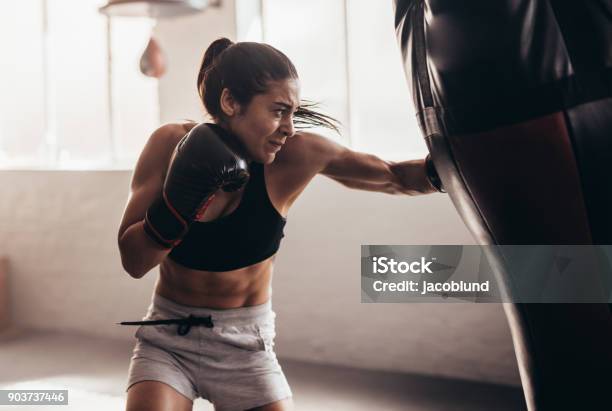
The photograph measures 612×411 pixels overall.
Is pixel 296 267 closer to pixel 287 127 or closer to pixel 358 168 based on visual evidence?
pixel 358 168

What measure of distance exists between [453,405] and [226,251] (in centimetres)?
143

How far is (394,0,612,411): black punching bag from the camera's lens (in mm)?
626

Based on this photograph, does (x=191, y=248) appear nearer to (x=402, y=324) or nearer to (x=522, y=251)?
(x=522, y=251)

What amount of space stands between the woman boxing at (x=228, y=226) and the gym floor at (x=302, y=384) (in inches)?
46.5

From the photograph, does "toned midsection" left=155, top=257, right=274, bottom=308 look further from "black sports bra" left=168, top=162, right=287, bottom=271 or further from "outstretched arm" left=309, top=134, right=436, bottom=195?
"outstretched arm" left=309, top=134, right=436, bottom=195

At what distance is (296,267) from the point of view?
10.4ft

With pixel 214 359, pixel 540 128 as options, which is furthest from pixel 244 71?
pixel 540 128

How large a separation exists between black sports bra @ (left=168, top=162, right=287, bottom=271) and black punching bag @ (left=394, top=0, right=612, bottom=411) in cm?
84

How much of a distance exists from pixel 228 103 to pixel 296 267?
184 centimetres

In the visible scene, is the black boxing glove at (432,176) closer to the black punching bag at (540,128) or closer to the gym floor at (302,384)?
the black punching bag at (540,128)

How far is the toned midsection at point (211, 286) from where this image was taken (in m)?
1.54

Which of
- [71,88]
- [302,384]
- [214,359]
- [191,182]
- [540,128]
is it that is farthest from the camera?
A: [71,88]

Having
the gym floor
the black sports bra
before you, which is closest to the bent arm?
the black sports bra

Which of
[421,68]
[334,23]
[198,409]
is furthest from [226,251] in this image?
[334,23]
